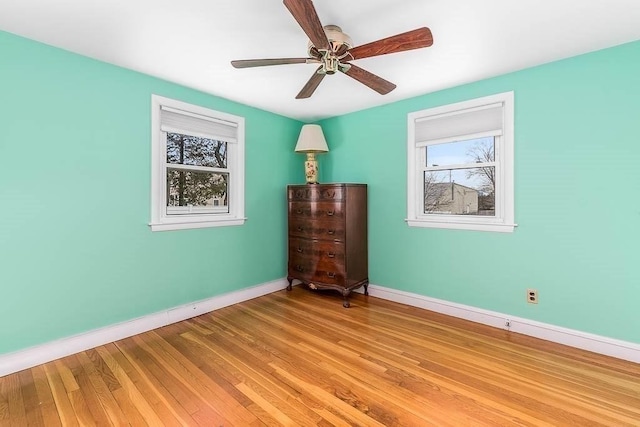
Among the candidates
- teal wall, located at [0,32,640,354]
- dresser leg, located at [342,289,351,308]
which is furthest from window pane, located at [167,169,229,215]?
dresser leg, located at [342,289,351,308]

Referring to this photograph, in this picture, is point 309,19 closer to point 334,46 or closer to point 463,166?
point 334,46

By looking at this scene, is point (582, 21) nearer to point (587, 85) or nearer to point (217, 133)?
point (587, 85)

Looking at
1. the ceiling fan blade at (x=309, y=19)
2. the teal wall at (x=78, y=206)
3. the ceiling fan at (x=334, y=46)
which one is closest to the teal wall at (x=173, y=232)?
the teal wall at (x=78, y=206)

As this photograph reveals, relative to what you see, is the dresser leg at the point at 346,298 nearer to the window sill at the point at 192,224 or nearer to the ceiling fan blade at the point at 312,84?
the window sill at the point at 192,224

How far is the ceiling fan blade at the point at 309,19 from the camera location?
1341 millimetres

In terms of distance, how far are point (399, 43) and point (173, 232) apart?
2.46m

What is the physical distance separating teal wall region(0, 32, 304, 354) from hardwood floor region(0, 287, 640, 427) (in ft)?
1.26

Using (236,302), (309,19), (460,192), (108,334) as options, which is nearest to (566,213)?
(460,192)

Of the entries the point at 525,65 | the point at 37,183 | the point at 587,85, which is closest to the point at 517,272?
the point at 587,85

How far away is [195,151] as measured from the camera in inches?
121

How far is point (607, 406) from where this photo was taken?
1.63 m

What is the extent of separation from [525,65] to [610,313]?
205 centimetres

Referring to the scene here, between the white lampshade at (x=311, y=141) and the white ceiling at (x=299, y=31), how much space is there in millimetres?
879

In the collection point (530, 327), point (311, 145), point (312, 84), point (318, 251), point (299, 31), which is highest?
point (299, 31)
